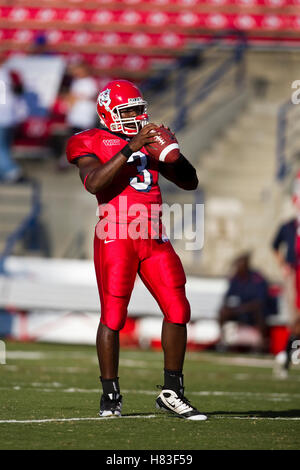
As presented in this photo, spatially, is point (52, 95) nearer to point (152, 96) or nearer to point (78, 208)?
point (152, 96)

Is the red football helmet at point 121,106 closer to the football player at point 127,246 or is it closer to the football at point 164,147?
the football player at point 127,246

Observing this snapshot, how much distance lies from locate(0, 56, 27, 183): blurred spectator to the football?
1119 centimetres

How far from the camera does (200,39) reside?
57.4 ft

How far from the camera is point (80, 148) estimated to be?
5.02 m

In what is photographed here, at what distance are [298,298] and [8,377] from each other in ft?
9.58

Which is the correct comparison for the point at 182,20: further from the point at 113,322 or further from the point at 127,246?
the point at 113,322

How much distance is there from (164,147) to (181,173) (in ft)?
1.21

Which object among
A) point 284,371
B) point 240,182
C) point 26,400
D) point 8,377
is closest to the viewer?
point 26,400

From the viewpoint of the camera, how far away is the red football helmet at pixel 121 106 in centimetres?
500

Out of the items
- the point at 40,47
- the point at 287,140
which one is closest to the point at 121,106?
the point at 287,140

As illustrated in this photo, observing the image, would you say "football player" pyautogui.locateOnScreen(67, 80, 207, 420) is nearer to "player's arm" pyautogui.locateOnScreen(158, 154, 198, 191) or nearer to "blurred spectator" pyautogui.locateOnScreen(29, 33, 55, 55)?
"player's arm" pyautogui.locateOnScreen(158, 154, 198, 191)

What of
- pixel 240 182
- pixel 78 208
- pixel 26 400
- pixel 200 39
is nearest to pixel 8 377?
pixel 26 400

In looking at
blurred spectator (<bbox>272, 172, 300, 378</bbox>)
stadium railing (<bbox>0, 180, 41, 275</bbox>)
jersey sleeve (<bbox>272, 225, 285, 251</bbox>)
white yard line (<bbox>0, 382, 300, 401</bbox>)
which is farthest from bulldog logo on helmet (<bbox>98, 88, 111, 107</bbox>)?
stadium railing (<bbox>0, 180, 41, 275</bbox>)

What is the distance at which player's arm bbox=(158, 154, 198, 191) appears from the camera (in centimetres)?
504
